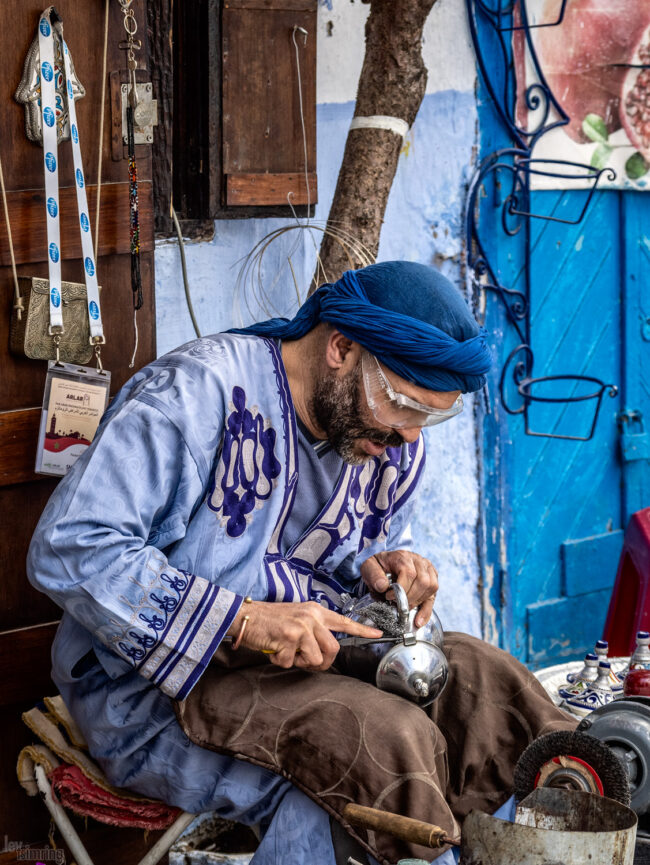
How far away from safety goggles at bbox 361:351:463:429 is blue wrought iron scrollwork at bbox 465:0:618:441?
2.18m

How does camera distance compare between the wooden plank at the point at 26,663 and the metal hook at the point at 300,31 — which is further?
the metal hook at the point at 300,31

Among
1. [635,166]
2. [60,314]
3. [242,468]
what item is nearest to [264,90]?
[60,314]

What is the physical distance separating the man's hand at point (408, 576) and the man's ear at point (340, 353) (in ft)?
1.63

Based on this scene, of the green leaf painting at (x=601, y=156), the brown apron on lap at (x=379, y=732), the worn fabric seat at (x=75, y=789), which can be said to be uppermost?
the green leaf painting at (x=601, y=156)

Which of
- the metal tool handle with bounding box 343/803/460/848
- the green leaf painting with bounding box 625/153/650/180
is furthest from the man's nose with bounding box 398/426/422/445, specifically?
the green leaf painting with bounding box 625/153/650/180

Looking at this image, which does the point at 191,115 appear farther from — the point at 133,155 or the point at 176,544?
the point at 176,544

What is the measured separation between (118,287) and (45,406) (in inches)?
17.0

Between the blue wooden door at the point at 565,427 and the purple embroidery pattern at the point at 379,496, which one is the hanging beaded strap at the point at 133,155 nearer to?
the purple embroidery pattern at the point at 379,496

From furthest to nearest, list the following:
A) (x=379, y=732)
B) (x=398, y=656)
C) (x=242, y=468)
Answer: (x=242, y=468), (x=398, y=656), (x=379, y=732)

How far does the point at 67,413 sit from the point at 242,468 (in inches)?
25.2

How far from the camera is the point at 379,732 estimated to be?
6.51ft

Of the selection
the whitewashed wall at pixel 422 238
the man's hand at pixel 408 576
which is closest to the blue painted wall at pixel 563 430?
the whitewashed wall at pixel 422 238

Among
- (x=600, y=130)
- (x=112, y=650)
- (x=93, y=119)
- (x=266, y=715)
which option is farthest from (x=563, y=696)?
(x=600, y=130)

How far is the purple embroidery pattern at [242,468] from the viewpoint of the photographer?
225 centimetres
